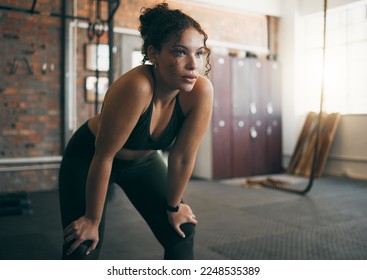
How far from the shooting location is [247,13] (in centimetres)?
645

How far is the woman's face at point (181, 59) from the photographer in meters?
1.14

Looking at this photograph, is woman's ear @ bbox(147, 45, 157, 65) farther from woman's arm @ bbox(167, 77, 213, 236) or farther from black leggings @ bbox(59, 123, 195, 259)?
black leggings @ bbox(59, 123, 195, 259)

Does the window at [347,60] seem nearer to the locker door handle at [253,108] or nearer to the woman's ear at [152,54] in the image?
the locker door handle at [253,108]

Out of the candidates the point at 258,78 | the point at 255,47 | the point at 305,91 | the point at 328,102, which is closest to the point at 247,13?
the point at 255,47

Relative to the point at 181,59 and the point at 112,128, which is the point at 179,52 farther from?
the point at 112,128

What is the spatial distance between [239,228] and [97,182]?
2.22 m

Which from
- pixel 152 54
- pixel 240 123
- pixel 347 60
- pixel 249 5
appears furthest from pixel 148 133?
pixel 249 5

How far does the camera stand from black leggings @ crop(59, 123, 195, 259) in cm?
Answer: 135

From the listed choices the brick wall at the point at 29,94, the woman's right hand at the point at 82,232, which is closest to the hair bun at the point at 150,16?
the woman's right hand at the point at 82,232

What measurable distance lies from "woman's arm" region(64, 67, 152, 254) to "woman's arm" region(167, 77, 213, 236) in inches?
7.8

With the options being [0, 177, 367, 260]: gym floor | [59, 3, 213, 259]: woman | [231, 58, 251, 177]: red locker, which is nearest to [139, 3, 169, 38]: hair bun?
[59, 3, 213, 259]: woman

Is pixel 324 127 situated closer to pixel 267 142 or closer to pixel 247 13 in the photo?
pixel 267 142

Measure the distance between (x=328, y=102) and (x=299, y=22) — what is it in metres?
1.65

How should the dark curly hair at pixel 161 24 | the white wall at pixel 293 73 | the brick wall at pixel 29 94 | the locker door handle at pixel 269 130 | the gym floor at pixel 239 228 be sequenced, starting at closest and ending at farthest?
the dark curly hair at pixel 161 24 < the gym floor at pixel 239 228 < the brick wall at pixel 29 94 < the white wall at pixel 293 73 < the locker door handle at pixel 269 130
